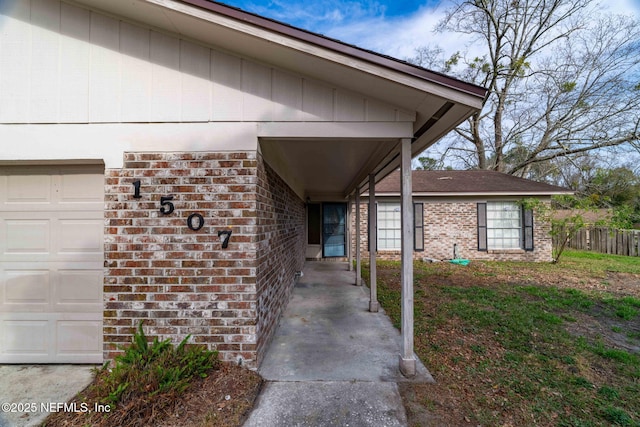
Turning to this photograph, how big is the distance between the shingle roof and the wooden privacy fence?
3535 mm

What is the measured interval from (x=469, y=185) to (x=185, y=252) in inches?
447

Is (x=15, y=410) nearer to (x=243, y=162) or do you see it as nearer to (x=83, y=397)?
(x=83, y=397)

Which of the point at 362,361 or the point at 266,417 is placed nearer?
the point at 266,417

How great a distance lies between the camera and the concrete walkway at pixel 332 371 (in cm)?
228

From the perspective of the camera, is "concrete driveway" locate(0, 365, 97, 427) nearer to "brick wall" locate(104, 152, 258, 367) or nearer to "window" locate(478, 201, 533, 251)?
"brick wall" locate(104, 152, 258, 367)

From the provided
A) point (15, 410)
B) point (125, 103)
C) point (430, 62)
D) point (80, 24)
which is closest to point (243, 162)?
point (125, 103)

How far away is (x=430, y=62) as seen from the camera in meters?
17.5

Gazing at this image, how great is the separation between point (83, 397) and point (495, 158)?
2163 cm

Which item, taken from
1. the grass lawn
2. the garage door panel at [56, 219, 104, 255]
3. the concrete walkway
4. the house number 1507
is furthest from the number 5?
the grass lawn

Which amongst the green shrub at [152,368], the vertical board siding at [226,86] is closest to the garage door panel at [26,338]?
the green shrub at [152,368]

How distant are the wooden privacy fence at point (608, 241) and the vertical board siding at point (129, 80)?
1438cm

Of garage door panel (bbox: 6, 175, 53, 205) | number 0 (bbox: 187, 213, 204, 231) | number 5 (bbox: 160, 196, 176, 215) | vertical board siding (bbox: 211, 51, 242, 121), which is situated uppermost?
vertical board siding (bbox: 211, 51, 242, 121)

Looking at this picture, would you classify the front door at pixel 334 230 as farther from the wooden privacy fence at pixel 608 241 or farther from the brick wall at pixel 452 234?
the wooden privacy fence at pixel 608 241

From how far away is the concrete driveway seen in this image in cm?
222
